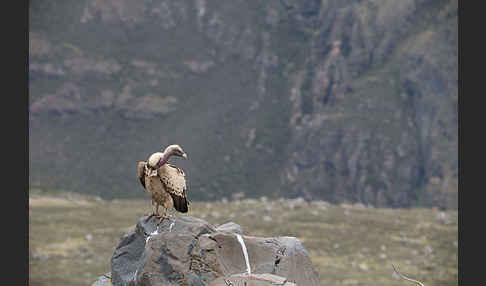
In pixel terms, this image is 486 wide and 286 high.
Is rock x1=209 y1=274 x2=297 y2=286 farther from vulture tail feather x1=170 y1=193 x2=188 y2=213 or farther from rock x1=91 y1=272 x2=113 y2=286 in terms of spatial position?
rock x1=91 y1=272 x2=113 y2=286

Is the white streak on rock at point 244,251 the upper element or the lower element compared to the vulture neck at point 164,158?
lower

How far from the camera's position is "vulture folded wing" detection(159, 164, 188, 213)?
63.6ft

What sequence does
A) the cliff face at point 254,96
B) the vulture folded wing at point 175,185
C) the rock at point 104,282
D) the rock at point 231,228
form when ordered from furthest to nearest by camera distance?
the cliff face at point 254,96, the rock at point 104,282, the rock at point 231,228, the vulture folded wing at point 175,185

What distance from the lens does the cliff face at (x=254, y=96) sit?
11319 centimetres

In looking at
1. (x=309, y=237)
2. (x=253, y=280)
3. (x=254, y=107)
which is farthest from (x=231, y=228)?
(x=254, y=107)

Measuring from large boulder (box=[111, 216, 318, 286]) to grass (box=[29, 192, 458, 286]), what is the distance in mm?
29970

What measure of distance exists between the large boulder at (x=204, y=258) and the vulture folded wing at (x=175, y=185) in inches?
18.9

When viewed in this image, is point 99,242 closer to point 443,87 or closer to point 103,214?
point 103,214

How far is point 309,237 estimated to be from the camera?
212 feet

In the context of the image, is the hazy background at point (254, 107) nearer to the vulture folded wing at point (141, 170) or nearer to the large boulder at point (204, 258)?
the large boulder at point (204, 258)

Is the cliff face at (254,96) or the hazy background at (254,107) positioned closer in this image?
the hazy background at (254,107)

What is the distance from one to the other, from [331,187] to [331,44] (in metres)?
32.0

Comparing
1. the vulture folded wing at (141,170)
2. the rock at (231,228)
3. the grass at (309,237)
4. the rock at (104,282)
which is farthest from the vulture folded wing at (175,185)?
the grass at (309,237)

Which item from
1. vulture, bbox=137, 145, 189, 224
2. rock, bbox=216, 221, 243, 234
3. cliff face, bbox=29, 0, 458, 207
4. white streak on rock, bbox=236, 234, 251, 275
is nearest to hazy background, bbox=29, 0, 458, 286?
cliff face, bbox=29, 0, 458, 207
